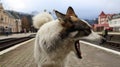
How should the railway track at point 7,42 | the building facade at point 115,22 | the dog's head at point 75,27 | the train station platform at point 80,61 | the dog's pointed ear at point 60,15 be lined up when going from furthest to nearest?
the building facade at point 115,22, the railway track at point 7,42, the train station platform at point 80,61, the dog's head at point 75,27, the dog's pointed ear at point 60,15

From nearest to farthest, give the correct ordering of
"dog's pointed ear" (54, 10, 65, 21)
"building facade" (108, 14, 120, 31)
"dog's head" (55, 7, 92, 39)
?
"dog's pointed ear" (54, 10, 65, 21), "dog's head" (55, 7, 92, 39), "building facade" (108, 14, 120, 31)

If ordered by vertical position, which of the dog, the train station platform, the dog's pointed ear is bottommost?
the train station platform

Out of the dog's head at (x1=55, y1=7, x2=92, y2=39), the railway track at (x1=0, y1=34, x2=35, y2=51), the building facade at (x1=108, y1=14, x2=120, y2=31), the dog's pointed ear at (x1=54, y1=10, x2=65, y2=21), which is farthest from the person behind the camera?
the building facade at (x1=108, y1=14, x2=120, y2=31)

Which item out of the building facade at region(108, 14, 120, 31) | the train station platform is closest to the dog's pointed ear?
the train station platform

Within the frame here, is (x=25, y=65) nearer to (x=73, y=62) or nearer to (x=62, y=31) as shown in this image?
(x=73, y=62)

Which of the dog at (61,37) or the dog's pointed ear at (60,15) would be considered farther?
the dog at (61,37)

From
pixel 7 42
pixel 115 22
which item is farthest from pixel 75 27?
pixel 115 22

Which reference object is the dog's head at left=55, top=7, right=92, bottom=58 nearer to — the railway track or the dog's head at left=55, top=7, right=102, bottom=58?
the dog's head at left=55, top=7, right=102, bottom=58

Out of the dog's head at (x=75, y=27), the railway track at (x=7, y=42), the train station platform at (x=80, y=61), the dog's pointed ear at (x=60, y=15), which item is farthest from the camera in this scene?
the railway track at (x=7, y=42)

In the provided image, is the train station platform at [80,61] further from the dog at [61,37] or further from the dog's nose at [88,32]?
the dog's nose at [88,32]

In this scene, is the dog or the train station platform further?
the train station platform

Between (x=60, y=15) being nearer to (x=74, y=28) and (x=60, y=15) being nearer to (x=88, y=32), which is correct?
(x=74, y=28)

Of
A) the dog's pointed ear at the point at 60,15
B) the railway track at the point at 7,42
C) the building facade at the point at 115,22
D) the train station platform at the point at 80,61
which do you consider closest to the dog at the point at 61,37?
the dog's pointed ear at the point at 60,15

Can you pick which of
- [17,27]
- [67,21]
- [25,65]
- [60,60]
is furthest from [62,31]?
[17,27]
